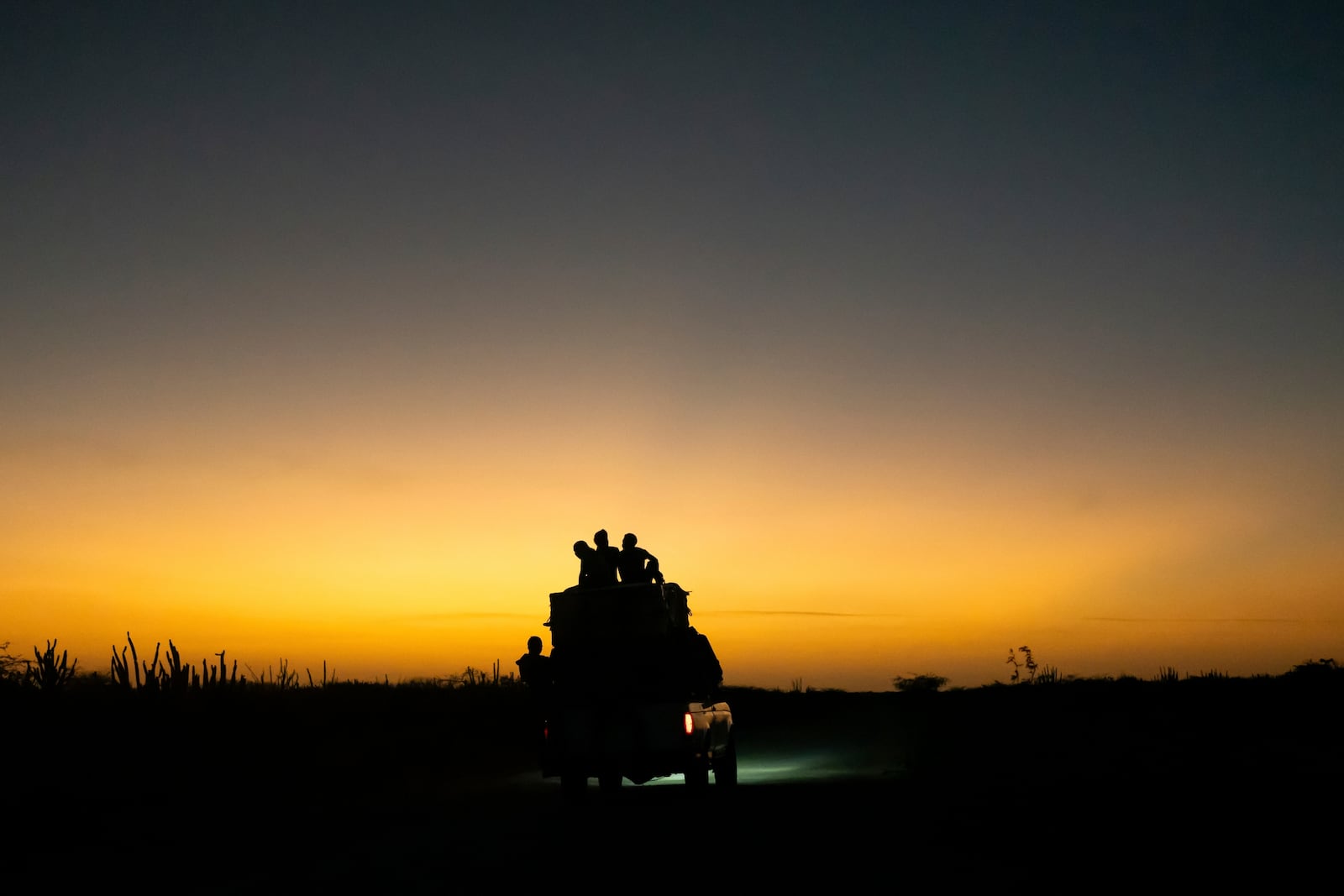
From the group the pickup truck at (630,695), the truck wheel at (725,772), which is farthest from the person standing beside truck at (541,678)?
the truck wheel at (725,772)

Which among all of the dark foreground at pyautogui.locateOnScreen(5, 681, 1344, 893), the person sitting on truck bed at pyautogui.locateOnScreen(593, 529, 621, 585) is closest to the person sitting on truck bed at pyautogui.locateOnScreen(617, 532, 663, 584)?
the person sitting on truck bed at pyautogui.locateOnScreen(593, 529, 621, 585)

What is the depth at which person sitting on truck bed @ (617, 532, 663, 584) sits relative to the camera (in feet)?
68.5

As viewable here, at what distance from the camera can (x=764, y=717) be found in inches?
2042

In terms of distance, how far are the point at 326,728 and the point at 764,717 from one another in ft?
74.9

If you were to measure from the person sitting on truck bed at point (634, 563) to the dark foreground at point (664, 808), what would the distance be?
3.64 m

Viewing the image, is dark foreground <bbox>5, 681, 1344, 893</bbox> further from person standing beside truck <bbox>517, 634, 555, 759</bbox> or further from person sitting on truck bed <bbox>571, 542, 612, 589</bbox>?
person sitting on truck bed <bbox>571, 542, 612, 589</bbox>

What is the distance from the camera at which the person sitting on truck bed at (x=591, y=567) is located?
20609 millimetres

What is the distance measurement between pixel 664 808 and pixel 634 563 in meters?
4.59

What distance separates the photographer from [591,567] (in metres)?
20.7

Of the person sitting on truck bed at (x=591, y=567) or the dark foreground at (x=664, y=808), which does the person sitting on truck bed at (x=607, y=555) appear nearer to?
the person sitting on truck bed at (x=591, y=567)

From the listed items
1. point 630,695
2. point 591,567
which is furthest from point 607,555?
point 630,695

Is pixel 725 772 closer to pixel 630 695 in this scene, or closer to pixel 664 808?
pixel 664 808

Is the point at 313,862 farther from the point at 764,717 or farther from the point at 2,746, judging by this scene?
the point at 764,717

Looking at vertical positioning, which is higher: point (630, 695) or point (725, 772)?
point (630, 695)
